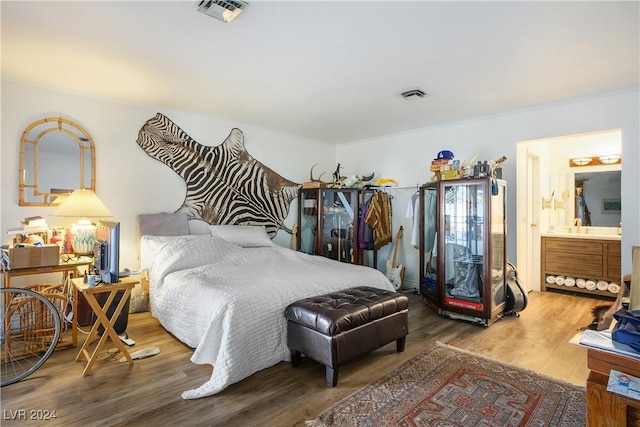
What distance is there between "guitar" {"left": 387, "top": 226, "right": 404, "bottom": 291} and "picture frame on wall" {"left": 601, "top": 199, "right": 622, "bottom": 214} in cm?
287

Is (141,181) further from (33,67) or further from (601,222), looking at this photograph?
(601,222)

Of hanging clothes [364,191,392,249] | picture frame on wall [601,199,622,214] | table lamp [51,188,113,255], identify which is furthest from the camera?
hanging clothes [364,191,392,249]

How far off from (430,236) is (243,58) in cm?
295

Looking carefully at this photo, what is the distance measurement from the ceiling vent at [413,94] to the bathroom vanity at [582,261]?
316cm

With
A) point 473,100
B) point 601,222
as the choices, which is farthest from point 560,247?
point 473,100

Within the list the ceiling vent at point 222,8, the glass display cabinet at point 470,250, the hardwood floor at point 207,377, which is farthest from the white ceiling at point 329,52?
the hardwood floor at point 207,377

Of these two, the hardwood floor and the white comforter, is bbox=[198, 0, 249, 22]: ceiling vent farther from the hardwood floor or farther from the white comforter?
the hardwood floor

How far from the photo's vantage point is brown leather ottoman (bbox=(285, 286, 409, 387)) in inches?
87.2

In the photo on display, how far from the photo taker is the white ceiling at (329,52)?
2090 mm

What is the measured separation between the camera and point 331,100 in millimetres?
3734

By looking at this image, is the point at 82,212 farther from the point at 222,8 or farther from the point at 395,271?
the point at 395,271

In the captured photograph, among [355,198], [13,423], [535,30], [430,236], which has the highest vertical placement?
[535,30]

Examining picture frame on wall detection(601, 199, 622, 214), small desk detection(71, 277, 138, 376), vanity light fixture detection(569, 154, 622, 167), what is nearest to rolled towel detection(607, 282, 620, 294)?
picture frame on wall detection(601, 199, 622, 214)

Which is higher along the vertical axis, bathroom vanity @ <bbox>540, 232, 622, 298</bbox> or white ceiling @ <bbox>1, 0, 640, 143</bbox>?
white ceiling @ <bbox>1, 0, 640, 143</bbox>
